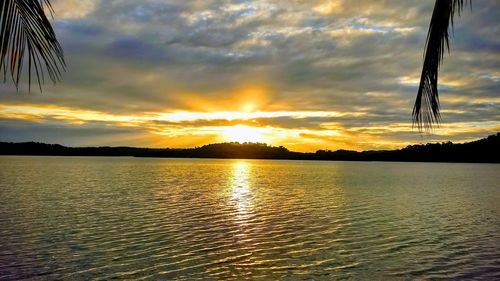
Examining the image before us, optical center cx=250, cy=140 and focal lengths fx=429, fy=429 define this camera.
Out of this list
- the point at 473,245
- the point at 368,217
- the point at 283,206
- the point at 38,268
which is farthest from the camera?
the point at 283,206

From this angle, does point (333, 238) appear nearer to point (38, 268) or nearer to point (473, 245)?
point (473, 245)

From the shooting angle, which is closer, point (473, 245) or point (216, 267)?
point (216, 267)

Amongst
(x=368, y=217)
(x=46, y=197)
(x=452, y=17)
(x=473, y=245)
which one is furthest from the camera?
(x=46, y=197)

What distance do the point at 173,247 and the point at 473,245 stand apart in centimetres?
1625

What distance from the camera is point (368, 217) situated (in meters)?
34.4

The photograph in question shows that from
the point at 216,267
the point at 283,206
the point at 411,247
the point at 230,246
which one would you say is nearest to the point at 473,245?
the point at 411,247

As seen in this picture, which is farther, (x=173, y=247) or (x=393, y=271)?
(x=173, y=247)

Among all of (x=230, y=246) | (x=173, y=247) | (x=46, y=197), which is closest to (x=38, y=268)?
(x=173, y=247)

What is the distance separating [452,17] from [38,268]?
58.3 ft

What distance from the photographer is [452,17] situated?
16.0ft

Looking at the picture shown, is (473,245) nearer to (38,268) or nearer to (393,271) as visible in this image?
(393,271)

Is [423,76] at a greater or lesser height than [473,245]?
greater

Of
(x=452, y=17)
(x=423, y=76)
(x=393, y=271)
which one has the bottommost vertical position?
(x=393, y=271)

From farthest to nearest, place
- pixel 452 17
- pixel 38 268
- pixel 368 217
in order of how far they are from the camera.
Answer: pixel 368 217 < pixel 38 268 < pixel 452 17
